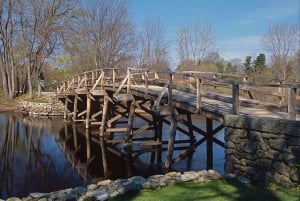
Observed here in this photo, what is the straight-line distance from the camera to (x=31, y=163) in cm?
1398

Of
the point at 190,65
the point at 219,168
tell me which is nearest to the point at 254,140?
the point at 219,168

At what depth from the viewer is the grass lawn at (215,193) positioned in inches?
260

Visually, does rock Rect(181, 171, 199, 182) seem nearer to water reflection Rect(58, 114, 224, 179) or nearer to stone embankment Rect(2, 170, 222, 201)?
stone embankment Rect(2, 170, 222, 201)

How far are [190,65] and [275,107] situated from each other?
40.8 m

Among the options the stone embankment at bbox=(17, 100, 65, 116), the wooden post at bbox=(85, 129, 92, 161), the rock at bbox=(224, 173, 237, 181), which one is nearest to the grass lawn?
the rock at bbox=(224, 173, 237, 181)

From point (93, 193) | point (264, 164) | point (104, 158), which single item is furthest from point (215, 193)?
point (104, 158)

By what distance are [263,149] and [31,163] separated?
8864 mm

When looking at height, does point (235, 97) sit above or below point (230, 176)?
above

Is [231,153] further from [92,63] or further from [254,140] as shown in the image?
[92,63]

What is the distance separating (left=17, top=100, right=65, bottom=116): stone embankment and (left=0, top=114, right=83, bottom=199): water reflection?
24.0ft

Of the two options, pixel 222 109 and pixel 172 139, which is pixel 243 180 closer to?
pixel 222 109

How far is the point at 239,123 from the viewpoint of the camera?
27.6 feet

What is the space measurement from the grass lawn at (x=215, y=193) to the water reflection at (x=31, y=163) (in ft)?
14.1

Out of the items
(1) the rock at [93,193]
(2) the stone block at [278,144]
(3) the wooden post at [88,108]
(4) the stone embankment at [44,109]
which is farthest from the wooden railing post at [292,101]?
(4) the stone embankment at [44,109]
